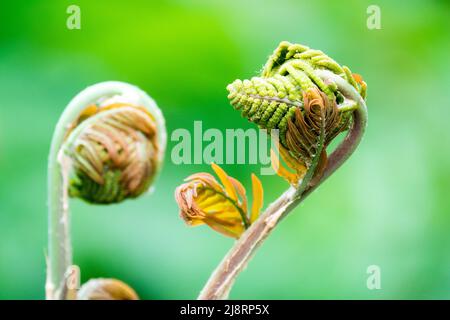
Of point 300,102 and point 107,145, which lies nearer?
point 300,102

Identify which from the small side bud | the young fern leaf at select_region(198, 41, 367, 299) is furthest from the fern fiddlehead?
the young fern leaf at select_region(198, 41, 367, 299)

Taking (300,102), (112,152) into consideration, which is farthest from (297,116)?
(112,152)

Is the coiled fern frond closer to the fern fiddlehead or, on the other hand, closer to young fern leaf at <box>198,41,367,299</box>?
young fern leaf at <box>198,41,367,299</box>

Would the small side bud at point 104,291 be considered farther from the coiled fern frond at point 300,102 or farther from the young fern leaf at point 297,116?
the coiled fern frond at point 300,102

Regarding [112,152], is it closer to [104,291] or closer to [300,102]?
[104,291]

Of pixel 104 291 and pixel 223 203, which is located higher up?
pixel 223 203

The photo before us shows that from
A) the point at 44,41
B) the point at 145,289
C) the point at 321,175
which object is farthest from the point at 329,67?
the point at 44,41

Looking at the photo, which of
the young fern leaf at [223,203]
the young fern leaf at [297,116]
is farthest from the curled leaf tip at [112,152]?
the young fern leaf at [297,116]

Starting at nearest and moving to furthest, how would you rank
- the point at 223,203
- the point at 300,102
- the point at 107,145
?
the point at 300,102 < the point at 223,203 < the point at 107,145
